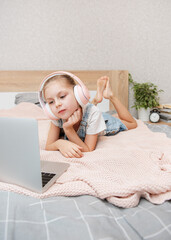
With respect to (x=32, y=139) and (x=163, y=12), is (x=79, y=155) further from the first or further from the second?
(x=163, y=12)

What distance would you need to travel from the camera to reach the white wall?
2346 millimetres

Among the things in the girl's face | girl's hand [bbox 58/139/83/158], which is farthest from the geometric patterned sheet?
the girl's face

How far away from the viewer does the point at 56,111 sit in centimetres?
110

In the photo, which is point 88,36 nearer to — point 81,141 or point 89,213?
point 81,141

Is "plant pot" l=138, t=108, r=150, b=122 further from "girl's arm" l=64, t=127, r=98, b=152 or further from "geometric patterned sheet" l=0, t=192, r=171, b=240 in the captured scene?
"geometric patterned sheet" l=0, t=192, r=171, b=240

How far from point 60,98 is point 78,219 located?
1.98ft

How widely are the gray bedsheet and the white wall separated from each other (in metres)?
1.94

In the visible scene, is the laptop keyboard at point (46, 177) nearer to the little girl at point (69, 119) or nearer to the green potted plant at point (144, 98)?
the little girl at point (69, 119)

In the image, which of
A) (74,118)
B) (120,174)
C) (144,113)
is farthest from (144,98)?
(120,174)

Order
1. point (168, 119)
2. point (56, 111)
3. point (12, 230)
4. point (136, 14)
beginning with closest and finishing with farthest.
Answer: point (12, 230) → point (56, 111) → point (168, 119) → point (136, 14)

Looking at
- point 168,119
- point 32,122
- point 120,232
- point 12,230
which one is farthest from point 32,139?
point 168,119

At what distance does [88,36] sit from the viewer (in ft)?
8.16

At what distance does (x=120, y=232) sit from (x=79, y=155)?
1.76 ft

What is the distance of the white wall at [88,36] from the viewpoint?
2.35 m
